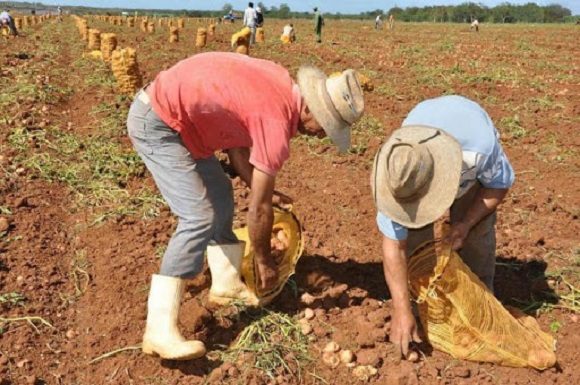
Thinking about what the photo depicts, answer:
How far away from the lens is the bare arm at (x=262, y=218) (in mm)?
2184

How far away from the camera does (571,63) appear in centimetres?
1272

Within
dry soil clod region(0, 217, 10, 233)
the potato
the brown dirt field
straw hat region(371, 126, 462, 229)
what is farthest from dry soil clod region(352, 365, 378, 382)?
dry soil clod region(0, 217, 10, 233)

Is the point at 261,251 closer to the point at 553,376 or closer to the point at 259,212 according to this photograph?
the point at 259,212

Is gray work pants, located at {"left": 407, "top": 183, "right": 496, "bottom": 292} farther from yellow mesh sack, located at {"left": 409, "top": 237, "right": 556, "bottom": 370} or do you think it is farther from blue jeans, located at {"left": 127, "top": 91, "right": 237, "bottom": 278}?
blue jeans, located at {"left": 127, "top": 91, "right": 237, "bottom": 278}

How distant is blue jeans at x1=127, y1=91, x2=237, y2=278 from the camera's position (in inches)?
96.3

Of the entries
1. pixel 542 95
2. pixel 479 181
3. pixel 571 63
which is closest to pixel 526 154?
pixel 542 95

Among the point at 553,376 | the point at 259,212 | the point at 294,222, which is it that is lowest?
the point at 553,376

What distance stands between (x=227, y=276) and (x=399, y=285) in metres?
0.92

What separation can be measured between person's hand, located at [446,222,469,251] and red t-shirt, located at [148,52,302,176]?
33.2 inches

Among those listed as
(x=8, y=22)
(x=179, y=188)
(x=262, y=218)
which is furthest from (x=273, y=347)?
(x=8, y=22)

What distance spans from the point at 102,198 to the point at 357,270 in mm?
2035

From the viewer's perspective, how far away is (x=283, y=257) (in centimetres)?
316

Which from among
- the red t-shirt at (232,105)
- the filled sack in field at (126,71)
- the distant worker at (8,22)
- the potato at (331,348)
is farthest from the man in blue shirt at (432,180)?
the distant worker at (8,22)

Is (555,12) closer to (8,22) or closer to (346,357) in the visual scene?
(8,22)
